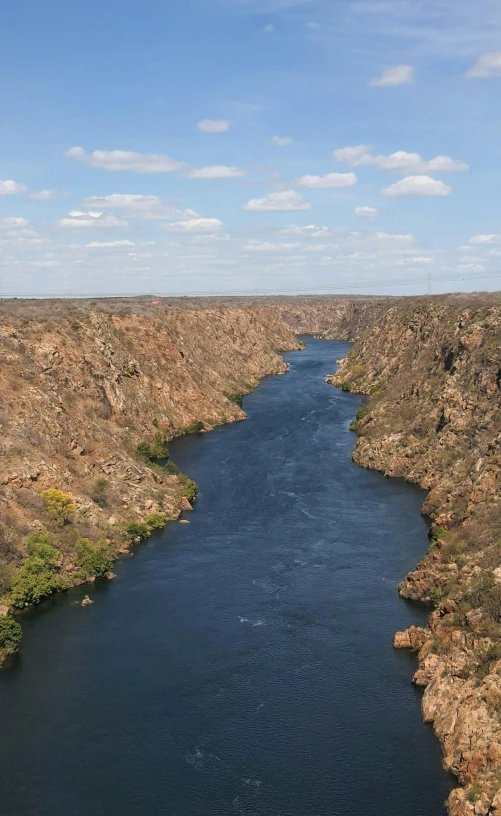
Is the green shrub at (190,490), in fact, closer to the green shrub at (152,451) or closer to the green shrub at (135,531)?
the green shrub at (152,451)

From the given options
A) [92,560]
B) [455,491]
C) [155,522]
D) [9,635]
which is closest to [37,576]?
[92,560]

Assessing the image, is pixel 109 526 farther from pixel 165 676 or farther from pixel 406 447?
pixel 406 447

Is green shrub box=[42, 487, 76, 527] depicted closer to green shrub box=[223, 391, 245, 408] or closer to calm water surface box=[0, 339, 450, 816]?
calm water surface box=[0, 339, 450, 816]

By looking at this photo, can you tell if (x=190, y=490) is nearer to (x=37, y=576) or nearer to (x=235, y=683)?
(x=37, y=576)

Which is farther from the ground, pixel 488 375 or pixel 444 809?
pixel 488 375

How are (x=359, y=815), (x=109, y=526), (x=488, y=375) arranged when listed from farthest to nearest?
(x=488, y=375) → (x=109, y=526) → (x=359, y=815)

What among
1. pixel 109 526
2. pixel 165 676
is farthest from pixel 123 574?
pixel 165 676

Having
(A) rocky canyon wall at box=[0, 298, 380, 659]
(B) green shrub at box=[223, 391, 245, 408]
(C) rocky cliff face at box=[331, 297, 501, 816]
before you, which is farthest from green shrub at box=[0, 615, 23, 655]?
(B) green shrub at box=[223, 391, 245, 408]
